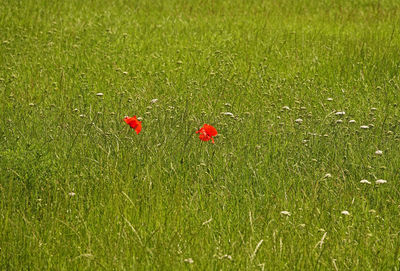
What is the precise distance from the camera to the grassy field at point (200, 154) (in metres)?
3.08

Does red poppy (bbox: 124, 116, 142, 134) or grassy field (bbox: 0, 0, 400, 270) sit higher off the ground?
red poppy (bbox: 124, 116, 142, 134)

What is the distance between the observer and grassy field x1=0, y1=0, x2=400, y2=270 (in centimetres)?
308

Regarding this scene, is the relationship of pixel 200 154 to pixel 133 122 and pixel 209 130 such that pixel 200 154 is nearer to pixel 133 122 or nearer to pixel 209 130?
Answer: pixel 209 130

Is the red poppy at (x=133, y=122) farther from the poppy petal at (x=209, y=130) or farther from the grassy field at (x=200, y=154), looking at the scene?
the poppy petal at (x=209, y=130)

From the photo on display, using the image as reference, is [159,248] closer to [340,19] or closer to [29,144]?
[29,144]

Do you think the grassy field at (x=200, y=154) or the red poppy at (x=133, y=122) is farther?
the red poppy at (x=133, y=122)

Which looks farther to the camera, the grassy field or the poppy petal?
the poppy petal

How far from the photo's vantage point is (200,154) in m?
4.17

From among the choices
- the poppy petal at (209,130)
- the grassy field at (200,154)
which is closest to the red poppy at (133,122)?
the grassy field at (200,154)

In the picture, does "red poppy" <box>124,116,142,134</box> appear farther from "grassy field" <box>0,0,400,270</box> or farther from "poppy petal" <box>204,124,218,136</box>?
"poppy petal" <box>204,124,218,136</box>

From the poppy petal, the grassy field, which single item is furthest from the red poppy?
the poppy petal

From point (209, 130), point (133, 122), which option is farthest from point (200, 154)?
point (133, 122)

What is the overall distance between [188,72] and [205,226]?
3.41 m

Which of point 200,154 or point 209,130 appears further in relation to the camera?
point 200,154
